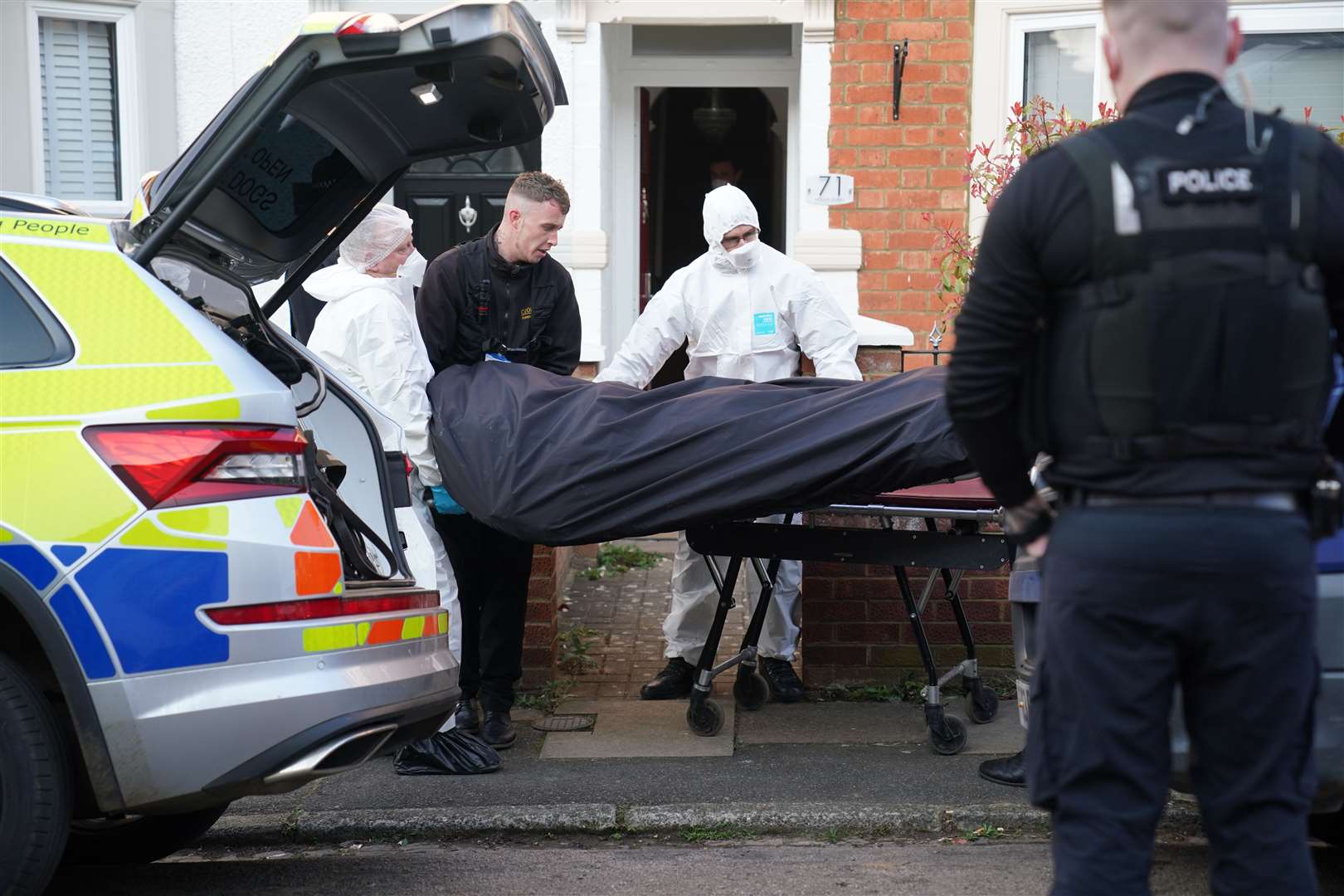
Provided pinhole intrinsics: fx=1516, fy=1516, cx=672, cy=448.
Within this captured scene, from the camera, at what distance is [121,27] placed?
28.5 feet

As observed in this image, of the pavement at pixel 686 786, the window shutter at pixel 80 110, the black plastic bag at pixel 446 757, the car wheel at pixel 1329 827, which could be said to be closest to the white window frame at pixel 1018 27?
the pavement at pixel 686 786

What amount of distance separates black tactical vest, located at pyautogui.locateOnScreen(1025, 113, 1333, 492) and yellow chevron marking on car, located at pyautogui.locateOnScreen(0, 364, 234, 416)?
6.93ft

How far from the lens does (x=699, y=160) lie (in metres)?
11.2

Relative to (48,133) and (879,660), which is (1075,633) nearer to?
(879,660)

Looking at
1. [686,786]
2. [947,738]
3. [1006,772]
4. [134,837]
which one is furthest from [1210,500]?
[134,837]

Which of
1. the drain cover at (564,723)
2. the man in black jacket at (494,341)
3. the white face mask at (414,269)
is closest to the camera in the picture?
the man in black jacket at (494,341)

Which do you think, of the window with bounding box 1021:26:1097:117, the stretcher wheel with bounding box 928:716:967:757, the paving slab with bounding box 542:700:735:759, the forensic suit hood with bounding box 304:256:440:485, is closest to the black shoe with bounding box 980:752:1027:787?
the stretcher wheel with bounding box 928:716:967:757

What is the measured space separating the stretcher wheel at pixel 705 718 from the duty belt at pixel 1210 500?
3.39 metres

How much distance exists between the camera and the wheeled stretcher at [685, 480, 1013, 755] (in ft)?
17.0

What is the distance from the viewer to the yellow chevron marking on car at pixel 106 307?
142 inches

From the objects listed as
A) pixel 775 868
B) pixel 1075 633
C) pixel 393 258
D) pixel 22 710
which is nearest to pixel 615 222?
pixel 393 258

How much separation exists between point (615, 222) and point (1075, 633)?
7.10 m

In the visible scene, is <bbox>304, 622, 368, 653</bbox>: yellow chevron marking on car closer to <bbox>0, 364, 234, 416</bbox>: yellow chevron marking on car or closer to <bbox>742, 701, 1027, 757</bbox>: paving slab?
<bbox>0, 364, 234, 416</bbox>: yellow chevron marking on car

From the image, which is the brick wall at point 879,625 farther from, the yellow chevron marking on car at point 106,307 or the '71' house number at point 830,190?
the yellow chevron marking on car at point 106,307
